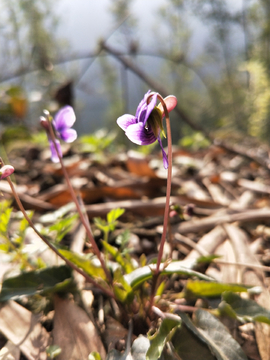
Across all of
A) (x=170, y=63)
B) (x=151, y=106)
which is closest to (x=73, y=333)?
(x=151, y=106)

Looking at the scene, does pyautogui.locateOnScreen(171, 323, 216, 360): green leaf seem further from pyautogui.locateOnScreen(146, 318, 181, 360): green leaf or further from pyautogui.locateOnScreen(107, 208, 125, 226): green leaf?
pyautogui.locateOnScreen(107, 208, 125, 226): green leaf

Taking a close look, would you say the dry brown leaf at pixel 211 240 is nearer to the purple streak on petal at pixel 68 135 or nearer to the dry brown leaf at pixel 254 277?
the dry brown leaf at pixel 254 277

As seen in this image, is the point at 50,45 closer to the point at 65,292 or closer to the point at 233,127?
the point at 233,127

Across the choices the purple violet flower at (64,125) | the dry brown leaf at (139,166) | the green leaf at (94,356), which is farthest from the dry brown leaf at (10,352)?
the dry brown leaf at (139,166)

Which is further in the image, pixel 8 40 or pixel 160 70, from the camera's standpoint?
pixel 160 70

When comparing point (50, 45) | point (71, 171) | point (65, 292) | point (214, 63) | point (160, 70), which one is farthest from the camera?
point (160, 70)

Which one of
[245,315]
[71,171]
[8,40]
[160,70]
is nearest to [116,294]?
[245,315]
